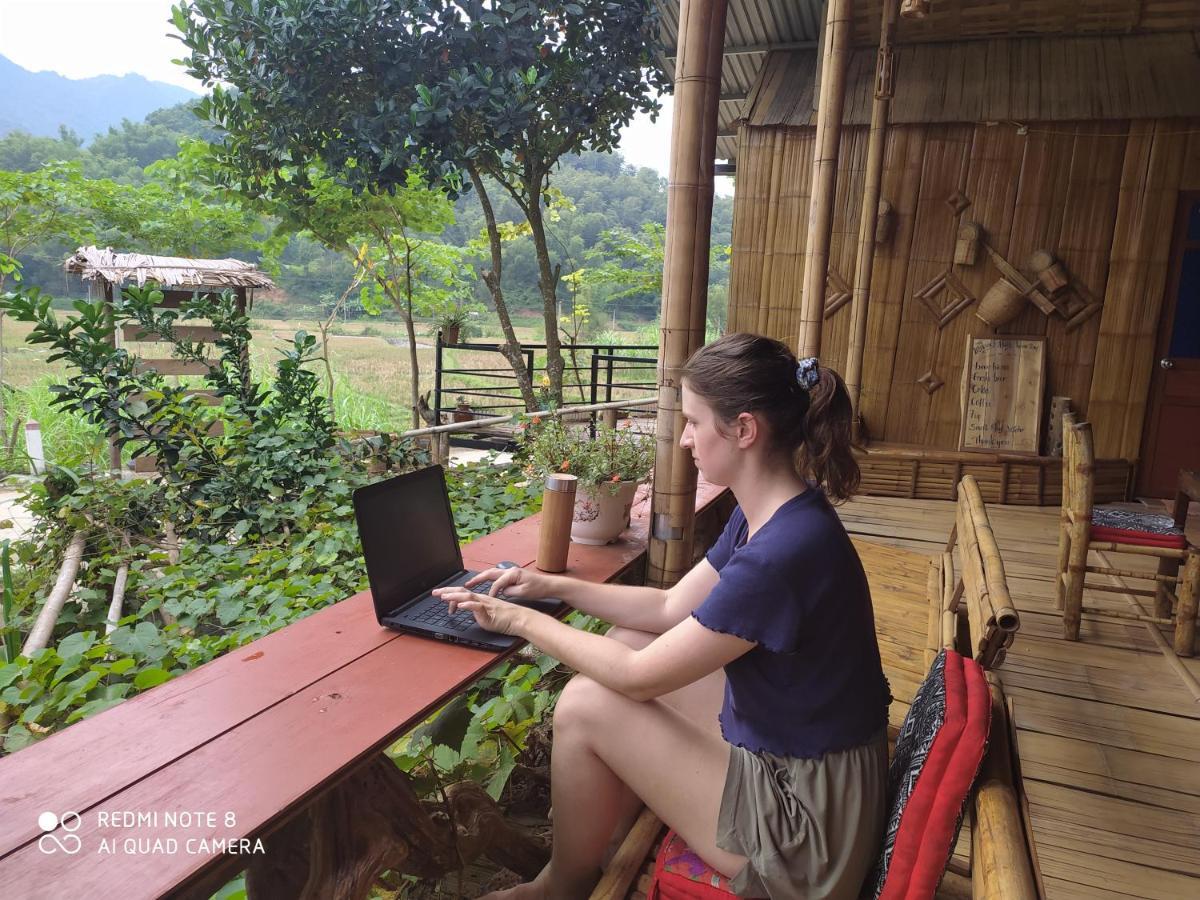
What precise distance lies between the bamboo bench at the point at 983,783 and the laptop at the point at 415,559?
17.7 inches

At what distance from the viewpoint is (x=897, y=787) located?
4.31ft

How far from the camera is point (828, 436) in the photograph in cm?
141

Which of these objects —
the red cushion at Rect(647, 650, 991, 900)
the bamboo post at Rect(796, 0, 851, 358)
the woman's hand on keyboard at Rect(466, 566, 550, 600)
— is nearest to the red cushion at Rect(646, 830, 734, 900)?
the red cushion at Rect(647, 650, 991, 900)

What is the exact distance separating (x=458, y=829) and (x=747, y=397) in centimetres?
121

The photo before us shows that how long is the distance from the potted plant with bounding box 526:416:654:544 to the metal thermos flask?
0.62ft

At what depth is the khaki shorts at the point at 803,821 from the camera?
1.25 m

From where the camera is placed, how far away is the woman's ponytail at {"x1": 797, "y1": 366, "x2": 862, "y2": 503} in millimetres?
1412

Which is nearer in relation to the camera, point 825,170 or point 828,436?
point 828,436

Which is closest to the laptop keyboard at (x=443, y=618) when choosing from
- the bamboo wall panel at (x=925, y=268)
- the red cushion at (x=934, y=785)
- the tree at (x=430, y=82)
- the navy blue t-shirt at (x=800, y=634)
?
the navy blue t-shirt at (x=800, y=634)

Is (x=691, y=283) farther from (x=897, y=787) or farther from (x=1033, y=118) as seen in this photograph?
(x=1033, y=118)

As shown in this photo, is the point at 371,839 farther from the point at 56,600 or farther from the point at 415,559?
the point at 56,600

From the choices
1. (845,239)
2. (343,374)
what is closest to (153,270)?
(845,239)

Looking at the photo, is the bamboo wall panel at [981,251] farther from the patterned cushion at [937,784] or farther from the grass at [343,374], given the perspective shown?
the patterned cushion at [937,784]

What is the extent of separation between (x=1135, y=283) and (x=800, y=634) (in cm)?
521
